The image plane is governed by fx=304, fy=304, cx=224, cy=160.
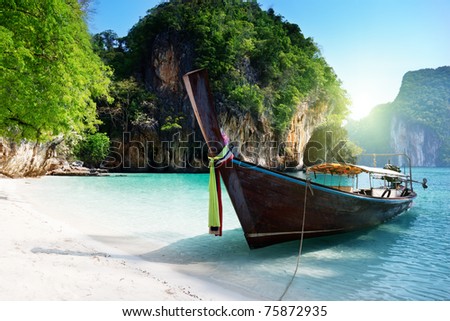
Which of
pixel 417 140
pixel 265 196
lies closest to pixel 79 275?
pixel 265 196

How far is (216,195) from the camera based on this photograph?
4742 millimetres

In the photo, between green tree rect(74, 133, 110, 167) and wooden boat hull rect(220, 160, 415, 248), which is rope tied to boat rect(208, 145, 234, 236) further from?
green tree rect(74, 133, 110, 167)

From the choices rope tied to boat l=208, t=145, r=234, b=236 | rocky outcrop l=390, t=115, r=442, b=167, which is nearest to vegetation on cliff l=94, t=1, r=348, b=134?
rope tied to boat l=208, t=145, r=234, b=236

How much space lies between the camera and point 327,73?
39500 mm

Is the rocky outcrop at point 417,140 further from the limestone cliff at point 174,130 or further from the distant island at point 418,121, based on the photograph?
the limestone cliff at point 174,130

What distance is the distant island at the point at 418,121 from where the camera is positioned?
72688mm

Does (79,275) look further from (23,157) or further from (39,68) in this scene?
(23,157)

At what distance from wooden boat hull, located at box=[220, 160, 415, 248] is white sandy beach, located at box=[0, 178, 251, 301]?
1577 mm

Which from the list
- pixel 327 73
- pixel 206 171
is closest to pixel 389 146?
pixel 327 73

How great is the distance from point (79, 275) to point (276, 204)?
3164 millimetres

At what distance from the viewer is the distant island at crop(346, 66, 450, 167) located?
72.7 metres

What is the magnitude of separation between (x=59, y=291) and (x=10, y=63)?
218 inches

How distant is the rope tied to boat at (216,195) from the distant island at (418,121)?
8018cm

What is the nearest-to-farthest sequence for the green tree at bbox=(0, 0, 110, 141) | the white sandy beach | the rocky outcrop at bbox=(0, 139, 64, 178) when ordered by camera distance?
1. the white sandy beach
2. the green tree at bbox=(0, 0, 110, 141)
3. the rocky outcrop at bbox=(0, 139, 64, 178)
